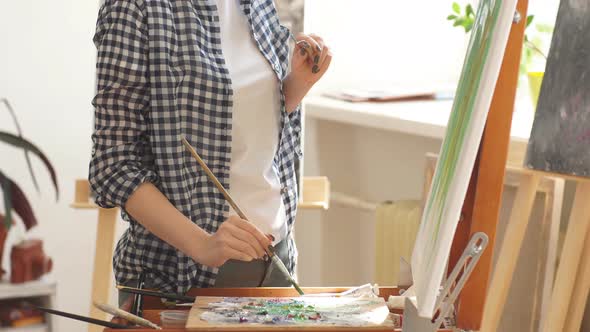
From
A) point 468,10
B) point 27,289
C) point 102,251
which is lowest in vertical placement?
point 27,289

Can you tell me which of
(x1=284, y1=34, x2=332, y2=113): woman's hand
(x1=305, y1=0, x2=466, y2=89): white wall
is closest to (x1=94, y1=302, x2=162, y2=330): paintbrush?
(x1=284, y1=34, x2=332, y2=113): woman's hand

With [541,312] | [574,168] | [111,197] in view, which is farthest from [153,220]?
[541,312]

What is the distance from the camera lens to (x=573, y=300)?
213cm

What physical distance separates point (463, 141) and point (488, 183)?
134 mm

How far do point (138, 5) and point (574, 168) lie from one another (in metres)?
0.93

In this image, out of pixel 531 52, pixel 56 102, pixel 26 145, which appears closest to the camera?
pixel 531 52

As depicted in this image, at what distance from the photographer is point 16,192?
2.94 metres

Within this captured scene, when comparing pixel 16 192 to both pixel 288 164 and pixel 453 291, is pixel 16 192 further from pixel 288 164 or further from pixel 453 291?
pixel 453 291

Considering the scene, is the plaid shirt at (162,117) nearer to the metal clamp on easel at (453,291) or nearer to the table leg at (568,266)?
the metal clamp on easel at (453,291)

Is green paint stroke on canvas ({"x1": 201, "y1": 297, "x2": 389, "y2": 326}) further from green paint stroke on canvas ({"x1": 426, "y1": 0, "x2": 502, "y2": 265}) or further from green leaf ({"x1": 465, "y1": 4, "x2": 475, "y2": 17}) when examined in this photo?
green leaf ({"x1": 465, "y1": 4, "x2": 475, "y2": 17})

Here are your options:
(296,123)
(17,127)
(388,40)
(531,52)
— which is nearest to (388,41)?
(388,40)

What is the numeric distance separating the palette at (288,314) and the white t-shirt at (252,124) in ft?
0.79

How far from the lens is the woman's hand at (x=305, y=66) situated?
1.36 m

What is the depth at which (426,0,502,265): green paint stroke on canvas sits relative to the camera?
87cm
